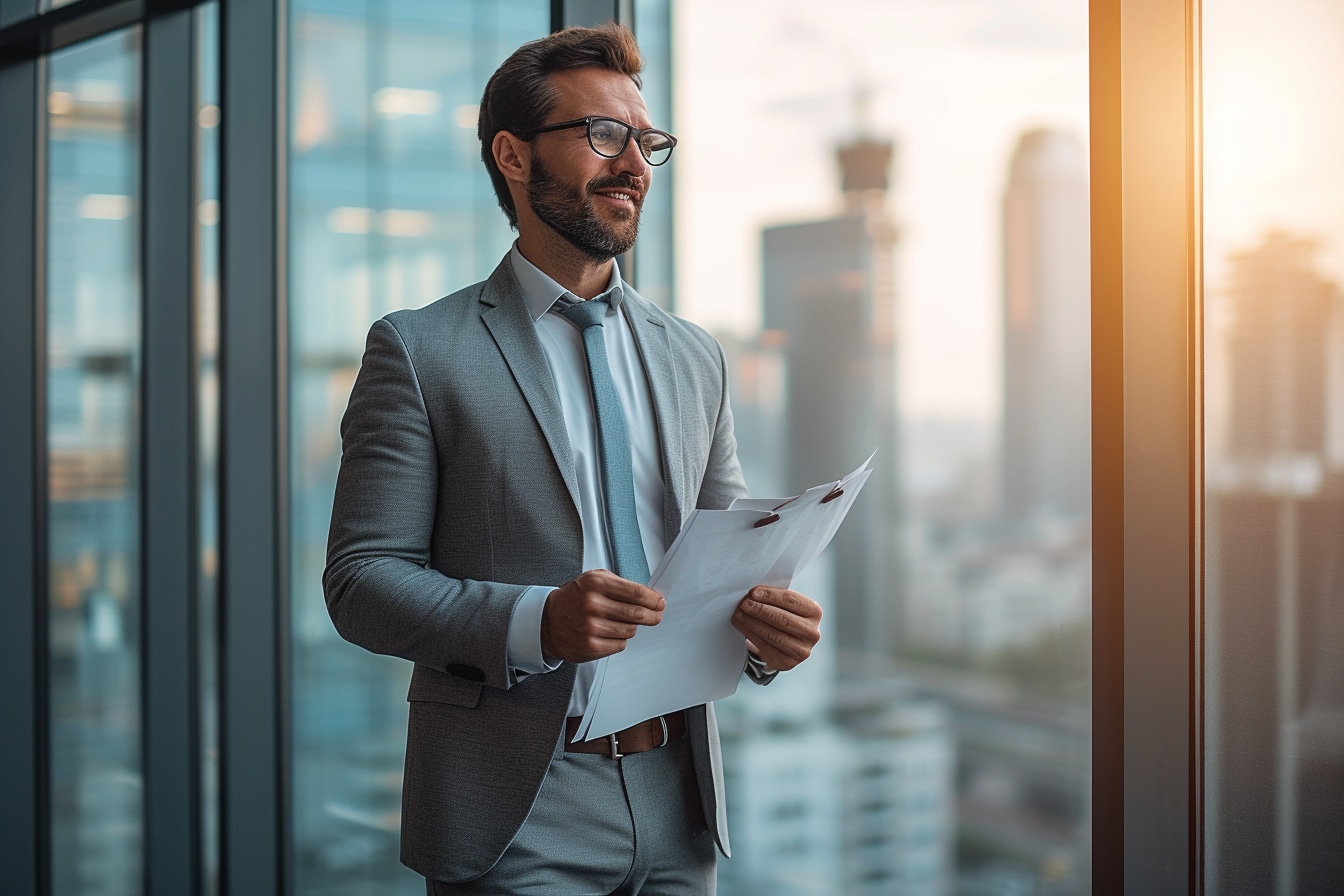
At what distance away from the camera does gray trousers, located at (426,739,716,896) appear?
4.33 feet

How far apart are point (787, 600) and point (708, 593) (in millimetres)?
110

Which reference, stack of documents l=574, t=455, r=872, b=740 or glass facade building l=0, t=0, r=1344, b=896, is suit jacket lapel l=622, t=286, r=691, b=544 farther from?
glass facade building l=0, t=0, r=1344, b=896

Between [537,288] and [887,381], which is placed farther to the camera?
[887,381]

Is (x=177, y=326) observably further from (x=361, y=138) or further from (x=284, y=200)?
(x=361, y=138)

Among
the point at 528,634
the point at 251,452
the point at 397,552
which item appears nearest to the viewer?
the point at 528,634

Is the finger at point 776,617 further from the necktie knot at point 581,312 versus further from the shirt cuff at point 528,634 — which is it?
the necktie knot at point 581,312

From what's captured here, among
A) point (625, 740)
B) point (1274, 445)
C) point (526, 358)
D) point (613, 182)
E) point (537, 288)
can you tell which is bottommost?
point (625, 740)

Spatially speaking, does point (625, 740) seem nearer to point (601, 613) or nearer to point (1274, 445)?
point (601, 613)

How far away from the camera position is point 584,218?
142 cm

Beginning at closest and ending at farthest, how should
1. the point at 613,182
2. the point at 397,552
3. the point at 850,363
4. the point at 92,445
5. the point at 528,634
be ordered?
the point at 528,634, the point at 397,552, the point at 613,182, the point at 850,363, the point at 92,445

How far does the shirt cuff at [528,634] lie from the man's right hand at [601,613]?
43mm

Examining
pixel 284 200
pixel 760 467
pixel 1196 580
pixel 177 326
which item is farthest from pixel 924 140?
pixel 177 326

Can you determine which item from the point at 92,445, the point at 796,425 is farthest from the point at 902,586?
the point at 92,445

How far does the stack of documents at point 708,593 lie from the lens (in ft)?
3.73
